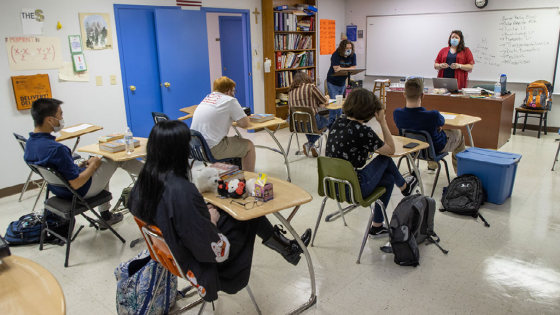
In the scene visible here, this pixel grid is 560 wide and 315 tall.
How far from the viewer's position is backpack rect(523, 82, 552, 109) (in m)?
5.93

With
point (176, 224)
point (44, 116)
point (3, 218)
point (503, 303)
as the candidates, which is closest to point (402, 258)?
point (503, 303)

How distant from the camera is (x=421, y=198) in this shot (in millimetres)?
2912

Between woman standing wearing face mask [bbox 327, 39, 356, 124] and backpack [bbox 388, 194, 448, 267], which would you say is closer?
backpack [bbox 388, 194, 448, 267]

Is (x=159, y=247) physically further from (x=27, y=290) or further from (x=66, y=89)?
(x=66, y=89)

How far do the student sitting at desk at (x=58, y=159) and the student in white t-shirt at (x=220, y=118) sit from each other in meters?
0.89

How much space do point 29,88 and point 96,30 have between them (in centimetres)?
105

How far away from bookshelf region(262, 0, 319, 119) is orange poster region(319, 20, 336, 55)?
252 mm

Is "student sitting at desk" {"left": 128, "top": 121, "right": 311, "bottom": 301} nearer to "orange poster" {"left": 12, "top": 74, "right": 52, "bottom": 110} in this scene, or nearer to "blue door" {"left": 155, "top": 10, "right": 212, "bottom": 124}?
"orange poster" {"left": 12, "top": 74, "right": 52, "bottom": 110}

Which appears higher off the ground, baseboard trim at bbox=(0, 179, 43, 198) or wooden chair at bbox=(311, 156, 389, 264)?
wooden chair at bbox=(311, 156, 389, 264)

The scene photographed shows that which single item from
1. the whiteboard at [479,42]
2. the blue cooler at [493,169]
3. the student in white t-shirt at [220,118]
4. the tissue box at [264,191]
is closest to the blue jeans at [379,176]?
the tissue box at [264,191]

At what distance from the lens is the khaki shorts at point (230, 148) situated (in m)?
3.92

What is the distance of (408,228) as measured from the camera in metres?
2.76

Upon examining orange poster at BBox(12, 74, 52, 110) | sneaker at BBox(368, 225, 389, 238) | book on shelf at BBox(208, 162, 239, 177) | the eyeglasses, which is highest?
orange poster at BBox(12, 74, 52, 110)

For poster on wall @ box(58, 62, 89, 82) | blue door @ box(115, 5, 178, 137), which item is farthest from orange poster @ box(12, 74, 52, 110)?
blue door @ box(115, 5, 178, 137)
